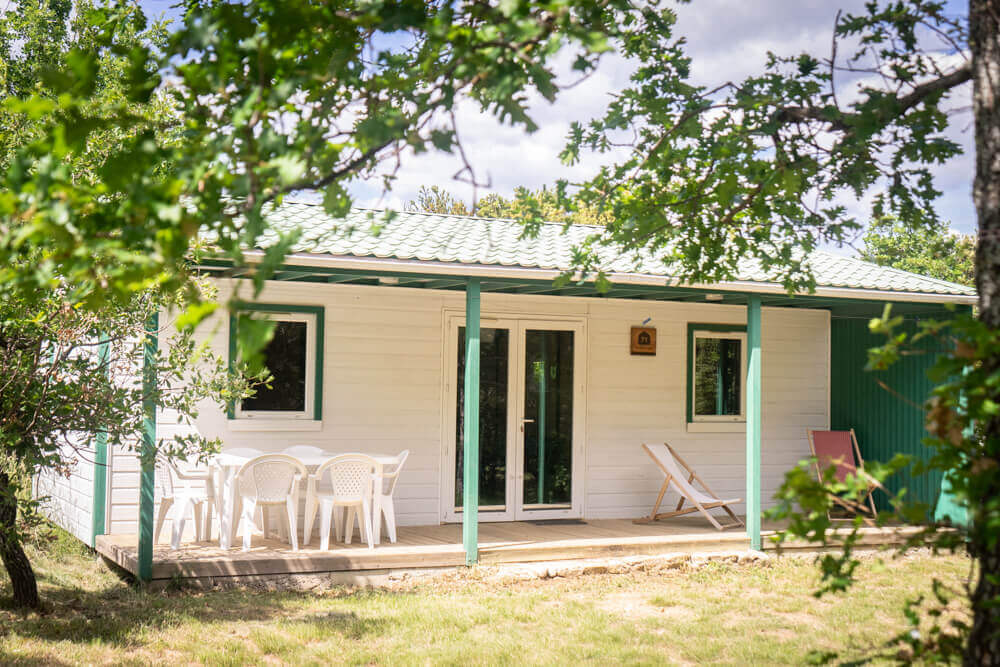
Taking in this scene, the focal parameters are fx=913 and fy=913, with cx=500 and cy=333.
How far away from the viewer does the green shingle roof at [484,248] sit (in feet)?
25.2

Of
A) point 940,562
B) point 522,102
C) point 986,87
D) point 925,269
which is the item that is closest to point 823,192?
point 986,87

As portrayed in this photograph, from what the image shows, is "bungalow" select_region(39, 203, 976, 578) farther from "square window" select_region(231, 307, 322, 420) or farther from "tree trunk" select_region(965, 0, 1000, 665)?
"tree trunk" select_region(965, 0, 1000, 665)

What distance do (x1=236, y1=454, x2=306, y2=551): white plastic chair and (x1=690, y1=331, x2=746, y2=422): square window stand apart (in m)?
4.97

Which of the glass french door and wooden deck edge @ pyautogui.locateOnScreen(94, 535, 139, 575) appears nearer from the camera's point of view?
wooden deck edge @ pyautogui.locateOnScreen(94, 535, 139, 575)

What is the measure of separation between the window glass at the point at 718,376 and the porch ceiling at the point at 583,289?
0.57m

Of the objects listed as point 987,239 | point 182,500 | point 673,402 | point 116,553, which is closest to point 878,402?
point 673,402

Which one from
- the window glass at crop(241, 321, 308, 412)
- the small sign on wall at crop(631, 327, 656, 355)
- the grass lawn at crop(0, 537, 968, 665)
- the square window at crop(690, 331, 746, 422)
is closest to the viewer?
the grass lawn at crop(0, 537, 968, 665)

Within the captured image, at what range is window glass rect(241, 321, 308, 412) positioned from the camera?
8836 millimetres

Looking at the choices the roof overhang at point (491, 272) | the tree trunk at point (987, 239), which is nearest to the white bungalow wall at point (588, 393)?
the roof overhang at point (491, 272)

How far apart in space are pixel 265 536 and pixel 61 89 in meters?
7.01

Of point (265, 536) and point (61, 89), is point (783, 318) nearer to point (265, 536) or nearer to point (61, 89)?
point (265, 536)

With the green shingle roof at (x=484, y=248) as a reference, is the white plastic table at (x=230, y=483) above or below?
below

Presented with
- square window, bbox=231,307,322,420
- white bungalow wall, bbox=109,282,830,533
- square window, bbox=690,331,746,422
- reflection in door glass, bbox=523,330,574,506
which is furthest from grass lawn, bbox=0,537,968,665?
square window, bbox=690,331,746,422

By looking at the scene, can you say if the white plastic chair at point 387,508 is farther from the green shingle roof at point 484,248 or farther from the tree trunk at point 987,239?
the tree trunk at point 987,239
